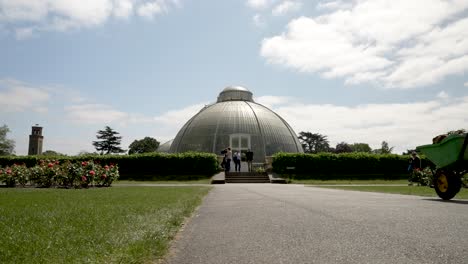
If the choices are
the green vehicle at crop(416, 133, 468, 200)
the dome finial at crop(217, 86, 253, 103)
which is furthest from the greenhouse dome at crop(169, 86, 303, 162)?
the green vehicle at crop(416, 133, 468, 200)

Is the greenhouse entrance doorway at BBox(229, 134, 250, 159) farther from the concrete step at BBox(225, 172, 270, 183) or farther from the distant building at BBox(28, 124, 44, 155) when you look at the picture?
the distant building at BBox(28, 124, 44, 155)

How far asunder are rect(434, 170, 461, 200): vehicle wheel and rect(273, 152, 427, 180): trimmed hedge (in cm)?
2299

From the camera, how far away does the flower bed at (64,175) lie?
19.2 meters

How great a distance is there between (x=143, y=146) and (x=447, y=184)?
325ft

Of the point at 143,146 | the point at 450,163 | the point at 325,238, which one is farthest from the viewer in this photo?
the point at 143,146

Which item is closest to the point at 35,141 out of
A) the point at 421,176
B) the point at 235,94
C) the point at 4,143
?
the point at 4,143

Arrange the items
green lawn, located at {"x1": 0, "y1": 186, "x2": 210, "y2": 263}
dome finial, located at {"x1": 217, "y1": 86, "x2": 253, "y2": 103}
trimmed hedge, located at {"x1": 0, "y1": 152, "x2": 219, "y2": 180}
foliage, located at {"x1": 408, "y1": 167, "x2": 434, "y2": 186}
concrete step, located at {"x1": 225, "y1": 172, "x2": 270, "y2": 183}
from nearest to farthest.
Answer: green lawn, located at {"x1": 0, "y1": 186, "x2": 210, "y2": 263}
foliage, located at {"x1": 408, "y1": 167, "x2": 434, "y2": 186}
concrete step, located at {"x1": 225, "y1": 172, "x2": 270, "y2": 183}
trimmed hedge, located at {"x1": 0, "y1": 152, "x2": 219, "y2": 180}
dome finial, located at {"x1": 217, "y1": 86, "x2": 253, "y2": 103}

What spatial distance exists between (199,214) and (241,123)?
4025 cm

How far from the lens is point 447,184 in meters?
11.9

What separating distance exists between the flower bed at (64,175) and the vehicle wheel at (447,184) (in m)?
15.5

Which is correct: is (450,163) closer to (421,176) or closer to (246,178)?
(421,176)

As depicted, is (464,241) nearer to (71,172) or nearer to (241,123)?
(71,172)

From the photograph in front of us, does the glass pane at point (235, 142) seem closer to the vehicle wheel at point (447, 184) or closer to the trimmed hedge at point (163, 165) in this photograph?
the trimmed hedge at point (163, 165)

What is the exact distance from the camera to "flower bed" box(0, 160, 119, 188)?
1922 centimetres
